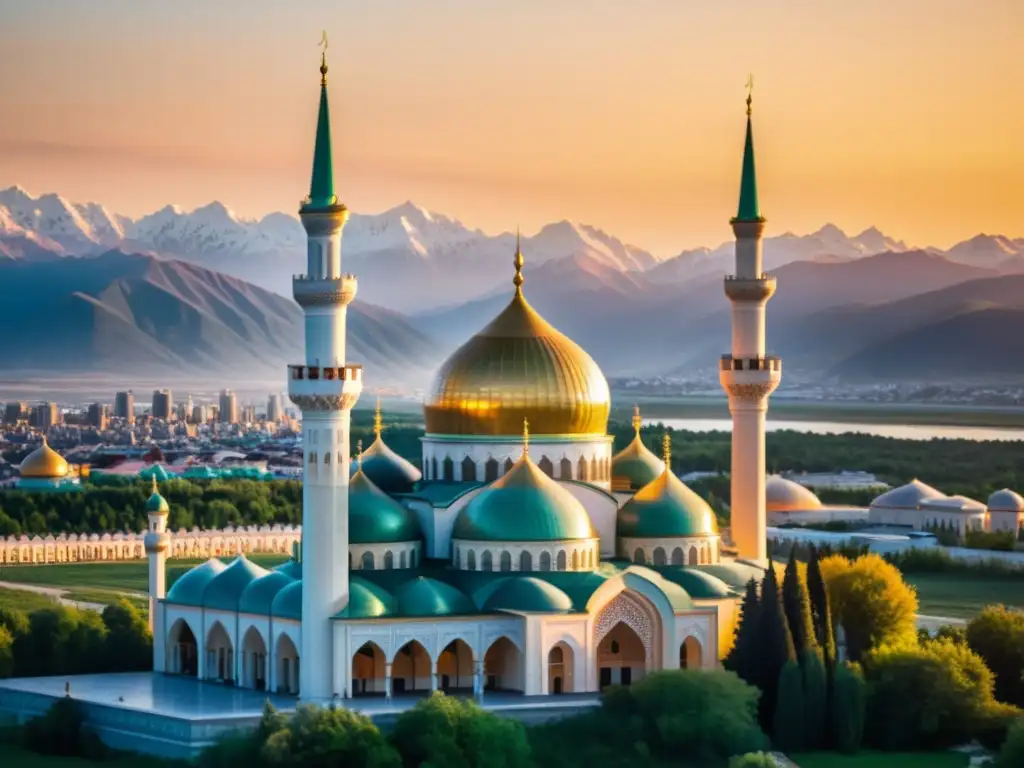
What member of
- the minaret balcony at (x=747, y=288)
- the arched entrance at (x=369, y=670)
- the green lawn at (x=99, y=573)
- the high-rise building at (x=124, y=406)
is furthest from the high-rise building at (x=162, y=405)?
the arched entrance at (x=369, y=670)

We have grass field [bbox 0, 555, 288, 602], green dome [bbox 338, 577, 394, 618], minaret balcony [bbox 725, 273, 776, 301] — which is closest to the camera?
green dome [bbox 338, 577, 394, 618]

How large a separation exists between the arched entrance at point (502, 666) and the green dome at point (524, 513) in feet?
6.01

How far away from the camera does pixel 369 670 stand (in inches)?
1654

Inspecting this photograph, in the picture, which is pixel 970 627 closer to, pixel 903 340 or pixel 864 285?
pixel 903 340

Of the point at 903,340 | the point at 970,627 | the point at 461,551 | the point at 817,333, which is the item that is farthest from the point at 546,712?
the point at 817,333

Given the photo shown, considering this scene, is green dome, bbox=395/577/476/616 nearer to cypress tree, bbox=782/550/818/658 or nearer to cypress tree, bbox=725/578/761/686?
cypress tree, bbox=725/578/761/686

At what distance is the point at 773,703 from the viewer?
4097 cm

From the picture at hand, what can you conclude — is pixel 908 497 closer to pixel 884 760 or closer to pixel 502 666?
pixel 502 666

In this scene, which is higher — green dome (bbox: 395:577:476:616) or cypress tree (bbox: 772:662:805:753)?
green dome (bbox: 395:577:476:616)

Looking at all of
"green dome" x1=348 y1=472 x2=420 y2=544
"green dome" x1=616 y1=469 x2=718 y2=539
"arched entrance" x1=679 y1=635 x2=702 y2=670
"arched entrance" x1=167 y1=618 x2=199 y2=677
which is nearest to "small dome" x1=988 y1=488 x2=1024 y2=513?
"green dome" x1=616 y1=469 x2=718 y2=539

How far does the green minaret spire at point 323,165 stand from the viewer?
137ft

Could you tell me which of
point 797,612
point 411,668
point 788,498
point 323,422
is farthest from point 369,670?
point 788,498

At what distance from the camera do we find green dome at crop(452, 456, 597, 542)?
42969 millimetres

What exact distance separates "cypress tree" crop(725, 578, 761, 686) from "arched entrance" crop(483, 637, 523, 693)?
11.8 feet
